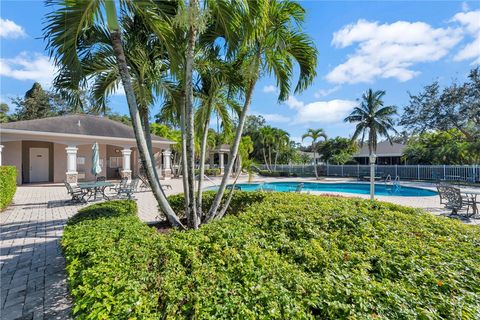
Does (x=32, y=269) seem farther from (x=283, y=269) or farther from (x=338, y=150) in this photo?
(x=338, y=150)

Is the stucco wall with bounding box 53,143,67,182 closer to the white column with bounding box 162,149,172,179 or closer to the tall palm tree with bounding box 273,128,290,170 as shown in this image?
the white column with bounding box 162,149,172,179

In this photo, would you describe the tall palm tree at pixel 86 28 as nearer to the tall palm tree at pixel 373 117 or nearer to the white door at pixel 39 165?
the white door at pixel 39 165

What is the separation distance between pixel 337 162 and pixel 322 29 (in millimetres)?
29860

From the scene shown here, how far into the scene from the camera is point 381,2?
316 inches

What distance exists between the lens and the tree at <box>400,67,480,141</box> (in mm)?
31156

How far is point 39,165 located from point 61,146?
2.34m

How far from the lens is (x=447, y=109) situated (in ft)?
112

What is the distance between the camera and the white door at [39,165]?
2100 centimetres

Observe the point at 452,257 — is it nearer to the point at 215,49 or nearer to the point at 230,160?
the point at 230,160

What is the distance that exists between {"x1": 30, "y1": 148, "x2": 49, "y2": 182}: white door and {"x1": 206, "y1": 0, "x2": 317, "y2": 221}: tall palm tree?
74.8 ft

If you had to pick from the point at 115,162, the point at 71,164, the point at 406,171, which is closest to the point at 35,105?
the point at 115,162

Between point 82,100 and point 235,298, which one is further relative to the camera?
point 82,100

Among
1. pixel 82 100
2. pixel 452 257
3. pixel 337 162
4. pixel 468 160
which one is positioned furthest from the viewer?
pixel 337 162

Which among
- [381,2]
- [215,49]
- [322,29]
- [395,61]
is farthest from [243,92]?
[395,61]
